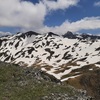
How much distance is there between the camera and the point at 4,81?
127 feet

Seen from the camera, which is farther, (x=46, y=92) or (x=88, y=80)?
(x=88, y=80)

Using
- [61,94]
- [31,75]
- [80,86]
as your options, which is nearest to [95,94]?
[80,86]

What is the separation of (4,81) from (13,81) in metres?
1.32

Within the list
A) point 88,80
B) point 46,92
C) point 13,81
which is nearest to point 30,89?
point 46,92

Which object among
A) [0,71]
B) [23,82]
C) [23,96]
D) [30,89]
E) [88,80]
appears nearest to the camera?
[23,96]

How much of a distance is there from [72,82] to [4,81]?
264 feet

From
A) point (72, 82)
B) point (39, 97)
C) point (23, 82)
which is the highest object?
point (72, 82)

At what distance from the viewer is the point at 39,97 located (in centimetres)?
3177

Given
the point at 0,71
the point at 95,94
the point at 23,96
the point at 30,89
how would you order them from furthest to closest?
the point at 95,94 < the point at 0,71 < the point at 30,89 < the point at 23,96

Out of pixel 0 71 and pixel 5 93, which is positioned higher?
pixel 0 71

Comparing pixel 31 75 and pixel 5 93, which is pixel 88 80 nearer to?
pixel 31 75

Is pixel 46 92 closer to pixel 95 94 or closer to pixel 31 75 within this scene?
pixel 31 75

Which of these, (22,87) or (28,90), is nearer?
(28,90)

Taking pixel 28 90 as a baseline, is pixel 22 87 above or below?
above
